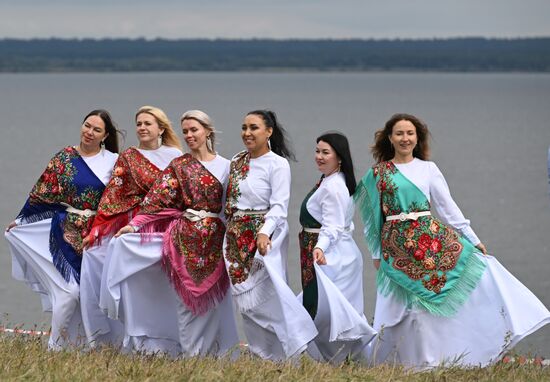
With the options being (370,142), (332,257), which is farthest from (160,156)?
(370,142)

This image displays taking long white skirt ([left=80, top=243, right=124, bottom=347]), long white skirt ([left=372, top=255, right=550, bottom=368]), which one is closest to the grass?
long white skirt ([left=372, top=255, right=550, bottom=368])

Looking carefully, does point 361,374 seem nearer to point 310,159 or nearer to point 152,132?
point 152,132

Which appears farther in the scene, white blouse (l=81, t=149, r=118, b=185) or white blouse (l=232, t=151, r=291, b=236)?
white blouse (l=81, t=149, r=118, b=185)

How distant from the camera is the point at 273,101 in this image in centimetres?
11150

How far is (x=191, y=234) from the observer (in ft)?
32.6

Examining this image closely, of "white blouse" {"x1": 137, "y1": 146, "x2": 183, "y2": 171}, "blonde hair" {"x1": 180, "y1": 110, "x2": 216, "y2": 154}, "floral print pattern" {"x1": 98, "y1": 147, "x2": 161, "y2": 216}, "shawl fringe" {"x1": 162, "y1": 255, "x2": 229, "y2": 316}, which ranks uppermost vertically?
"blonde hair" {"x1": 180, "y1": 110, "x2": 216, "y2": 154}

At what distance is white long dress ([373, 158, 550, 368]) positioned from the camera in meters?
9.57

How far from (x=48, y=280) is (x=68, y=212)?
49 cm

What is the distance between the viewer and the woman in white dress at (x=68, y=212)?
10.4 metres

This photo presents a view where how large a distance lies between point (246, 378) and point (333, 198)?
5.65 feet

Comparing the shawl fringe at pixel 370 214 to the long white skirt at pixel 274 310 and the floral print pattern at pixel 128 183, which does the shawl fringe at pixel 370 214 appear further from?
the floral print pattern at pixel 128 183

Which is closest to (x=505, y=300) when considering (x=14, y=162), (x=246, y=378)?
(x=246, y=378)

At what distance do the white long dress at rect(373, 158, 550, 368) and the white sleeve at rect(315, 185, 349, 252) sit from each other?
446mm

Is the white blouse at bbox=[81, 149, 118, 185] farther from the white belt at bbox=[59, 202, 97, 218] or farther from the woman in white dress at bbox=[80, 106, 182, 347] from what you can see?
the white belt at bbox=[59, 202, 97, 218]
